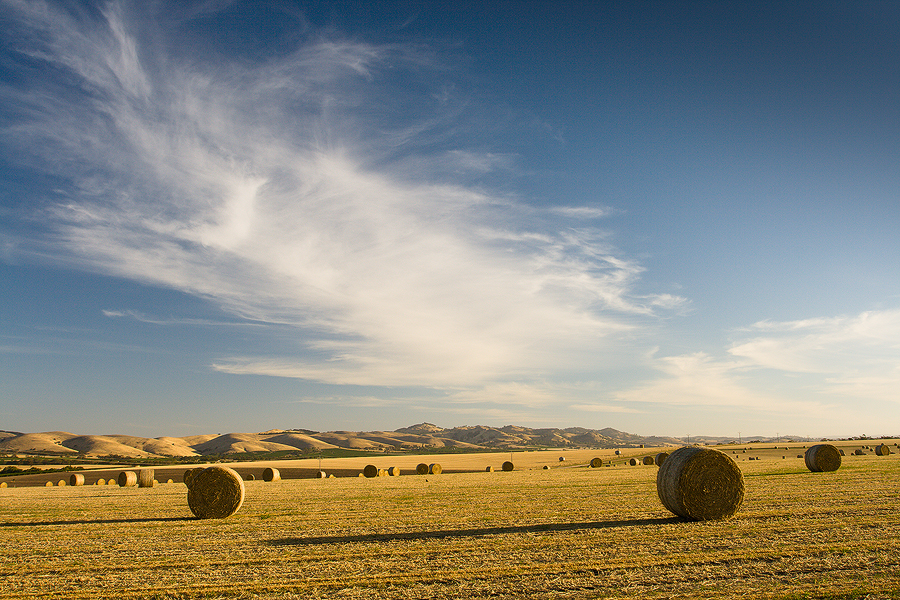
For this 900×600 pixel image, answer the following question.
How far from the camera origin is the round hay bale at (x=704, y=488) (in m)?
14.4

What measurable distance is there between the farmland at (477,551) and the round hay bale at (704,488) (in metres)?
0.44

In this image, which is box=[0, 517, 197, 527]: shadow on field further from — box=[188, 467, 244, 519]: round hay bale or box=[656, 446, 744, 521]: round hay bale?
box=[656, 446, 744, 521]: round hay bale

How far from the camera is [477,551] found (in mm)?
10961

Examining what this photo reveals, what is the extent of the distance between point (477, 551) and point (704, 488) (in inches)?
282

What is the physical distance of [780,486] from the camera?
21.7 meters

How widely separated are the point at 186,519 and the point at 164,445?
183 m

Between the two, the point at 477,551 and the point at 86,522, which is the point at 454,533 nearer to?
the point at 477,551

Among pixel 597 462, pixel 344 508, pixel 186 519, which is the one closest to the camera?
pixel 186 519

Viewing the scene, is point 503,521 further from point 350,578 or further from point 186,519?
point 186,519

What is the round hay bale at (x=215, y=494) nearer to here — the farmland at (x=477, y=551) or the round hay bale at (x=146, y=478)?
the farmland at (x=477, y=551)

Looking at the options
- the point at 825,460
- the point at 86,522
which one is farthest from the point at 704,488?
the point at 825,460

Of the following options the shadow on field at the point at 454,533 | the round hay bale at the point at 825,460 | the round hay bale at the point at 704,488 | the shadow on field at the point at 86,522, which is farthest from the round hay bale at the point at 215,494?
the round hay bale at the point at 825,460

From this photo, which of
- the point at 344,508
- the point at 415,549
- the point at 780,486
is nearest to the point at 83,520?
the point at 344,508

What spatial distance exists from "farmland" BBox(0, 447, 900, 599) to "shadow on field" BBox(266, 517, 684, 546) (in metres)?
0.05
